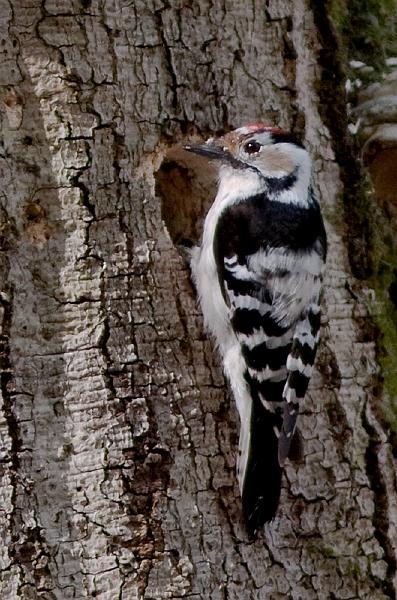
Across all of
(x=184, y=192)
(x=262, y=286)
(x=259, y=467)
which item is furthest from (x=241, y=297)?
(x=259, y=467)

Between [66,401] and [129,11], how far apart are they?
132 centimetres

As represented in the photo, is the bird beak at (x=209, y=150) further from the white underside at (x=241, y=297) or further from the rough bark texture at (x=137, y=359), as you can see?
the white underside at (x=241, y=297)

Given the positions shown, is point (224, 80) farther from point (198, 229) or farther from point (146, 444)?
point (146, 444)

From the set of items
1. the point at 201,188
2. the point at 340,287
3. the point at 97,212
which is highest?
the point at 201,188

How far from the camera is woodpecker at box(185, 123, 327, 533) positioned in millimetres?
3402

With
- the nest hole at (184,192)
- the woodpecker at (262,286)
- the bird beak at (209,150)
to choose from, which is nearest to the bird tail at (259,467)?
the woodpecker at (262,286)

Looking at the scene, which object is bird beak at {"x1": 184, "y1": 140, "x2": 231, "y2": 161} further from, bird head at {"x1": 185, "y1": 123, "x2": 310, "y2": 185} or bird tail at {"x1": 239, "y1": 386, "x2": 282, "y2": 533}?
bird tail at {"x1": 239, "y1": 386, "x2": 282, "y2": 533}

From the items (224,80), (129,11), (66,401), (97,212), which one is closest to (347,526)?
(66,401)

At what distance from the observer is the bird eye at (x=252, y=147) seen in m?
3.80

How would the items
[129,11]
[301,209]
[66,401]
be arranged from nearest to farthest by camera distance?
1. [66,401]
2. [129,11]
3. [301,209]

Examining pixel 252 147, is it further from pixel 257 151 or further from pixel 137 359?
pixel 137 359

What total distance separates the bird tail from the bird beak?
0.83m

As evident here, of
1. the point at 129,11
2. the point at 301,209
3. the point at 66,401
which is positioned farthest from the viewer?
the point at 301,209

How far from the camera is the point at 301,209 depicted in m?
3.90
